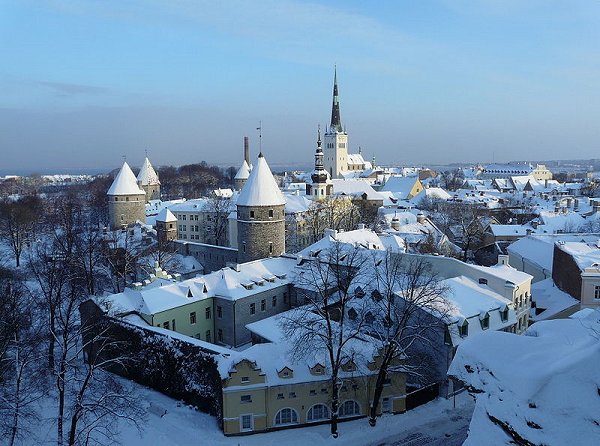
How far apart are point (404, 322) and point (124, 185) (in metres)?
41.0

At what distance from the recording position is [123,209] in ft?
173

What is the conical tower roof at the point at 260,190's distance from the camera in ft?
108

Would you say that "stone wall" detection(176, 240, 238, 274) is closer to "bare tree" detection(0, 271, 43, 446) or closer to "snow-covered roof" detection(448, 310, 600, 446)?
"bare tree" detection(0, 271, 43, 446)

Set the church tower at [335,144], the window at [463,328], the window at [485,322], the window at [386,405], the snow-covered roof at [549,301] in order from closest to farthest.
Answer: the window at [386,405], the window at [463,328], the window at [485,322], the snow-covered roof at [549,301], the church tower at [335,144]

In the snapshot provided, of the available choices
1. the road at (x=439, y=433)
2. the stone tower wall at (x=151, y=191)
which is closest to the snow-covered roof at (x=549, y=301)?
the road at (x=439, y=433)

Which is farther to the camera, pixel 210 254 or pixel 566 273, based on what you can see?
pixel 210 254

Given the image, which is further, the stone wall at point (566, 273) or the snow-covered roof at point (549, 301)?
the stone wall at point (566, 273)

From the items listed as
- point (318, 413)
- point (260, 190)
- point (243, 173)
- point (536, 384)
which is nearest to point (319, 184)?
point (243, 173)

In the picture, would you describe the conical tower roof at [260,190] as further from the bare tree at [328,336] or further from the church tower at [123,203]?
the church tower at [123,203]

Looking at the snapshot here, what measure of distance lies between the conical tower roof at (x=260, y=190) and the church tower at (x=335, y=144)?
79.0 metres

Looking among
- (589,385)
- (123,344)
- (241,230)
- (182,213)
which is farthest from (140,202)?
(589,385)

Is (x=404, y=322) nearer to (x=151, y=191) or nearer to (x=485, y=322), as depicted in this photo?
(x=485, y=322)

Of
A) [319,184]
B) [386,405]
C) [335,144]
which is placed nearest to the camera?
[386,405]

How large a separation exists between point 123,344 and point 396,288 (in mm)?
12731
